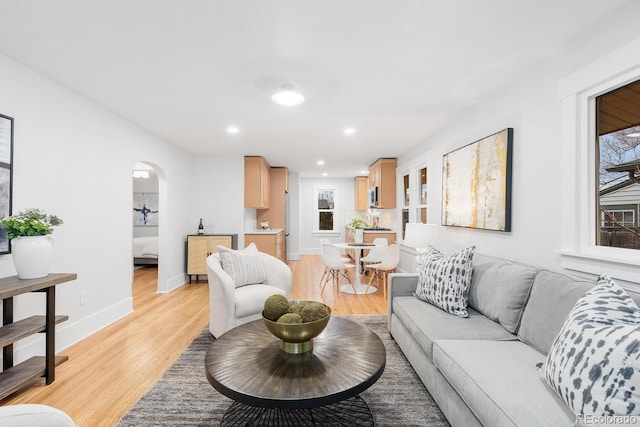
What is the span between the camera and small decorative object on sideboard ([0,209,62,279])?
219 cm

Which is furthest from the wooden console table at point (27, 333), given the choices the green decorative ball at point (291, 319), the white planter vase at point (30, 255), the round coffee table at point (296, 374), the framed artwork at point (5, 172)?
the green decorative ball at point (291, 319)

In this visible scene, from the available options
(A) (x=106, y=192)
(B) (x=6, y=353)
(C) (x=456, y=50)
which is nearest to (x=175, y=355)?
(B) (x=6, y=353)

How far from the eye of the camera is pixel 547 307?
181 cm

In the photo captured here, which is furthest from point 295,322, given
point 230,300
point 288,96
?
point 288,96

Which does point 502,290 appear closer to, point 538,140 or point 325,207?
point 538,140

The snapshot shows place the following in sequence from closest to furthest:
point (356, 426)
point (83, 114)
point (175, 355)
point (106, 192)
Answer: point (356, 426) < point (175, 355) < point (83, 114) < point (106, 192)

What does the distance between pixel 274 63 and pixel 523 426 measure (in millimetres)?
2544

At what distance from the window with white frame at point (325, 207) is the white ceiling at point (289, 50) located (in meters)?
6.08

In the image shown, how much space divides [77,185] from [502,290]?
379cm

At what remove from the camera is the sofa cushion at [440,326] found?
6.56ft

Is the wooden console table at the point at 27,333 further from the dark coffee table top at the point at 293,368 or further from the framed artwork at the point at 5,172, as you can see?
the dark coffee table top at the point at 293,368

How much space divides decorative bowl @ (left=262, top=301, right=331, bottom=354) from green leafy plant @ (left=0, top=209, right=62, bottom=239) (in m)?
1.86

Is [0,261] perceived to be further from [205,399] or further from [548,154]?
[548,154]

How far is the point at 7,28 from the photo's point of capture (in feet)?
6.42
